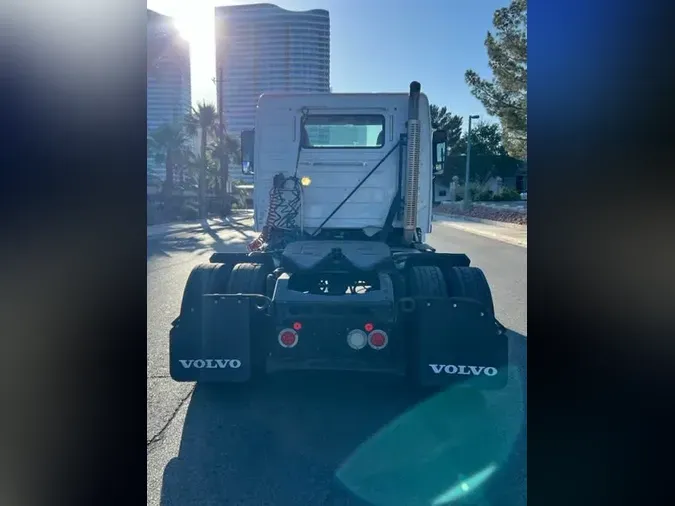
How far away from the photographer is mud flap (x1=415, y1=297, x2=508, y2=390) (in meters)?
3.96

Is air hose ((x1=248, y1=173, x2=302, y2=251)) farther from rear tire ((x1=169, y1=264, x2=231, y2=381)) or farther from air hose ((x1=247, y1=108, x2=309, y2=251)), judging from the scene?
rear tire ((x1=169, y1=264, x2=231, y2=381))

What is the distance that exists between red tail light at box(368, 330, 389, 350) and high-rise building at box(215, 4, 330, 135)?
223 centimetres

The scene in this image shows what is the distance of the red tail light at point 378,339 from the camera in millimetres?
4027

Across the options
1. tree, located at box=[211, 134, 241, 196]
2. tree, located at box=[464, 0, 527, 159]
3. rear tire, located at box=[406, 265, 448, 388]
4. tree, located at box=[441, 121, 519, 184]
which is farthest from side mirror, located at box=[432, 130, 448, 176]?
tree, located at box=[441, 121, 519, 184]

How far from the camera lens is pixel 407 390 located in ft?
14.6

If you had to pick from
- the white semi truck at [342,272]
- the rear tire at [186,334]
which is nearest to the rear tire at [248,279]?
Result: the white semi truck at [342,272]
